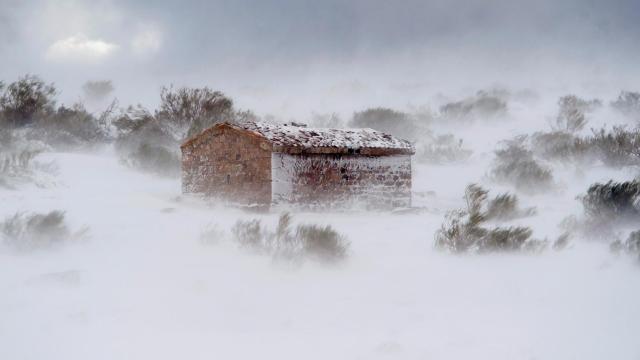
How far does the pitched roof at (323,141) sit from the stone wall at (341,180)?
172 mm

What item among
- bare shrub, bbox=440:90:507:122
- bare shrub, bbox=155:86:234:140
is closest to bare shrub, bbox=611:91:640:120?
bare shrub, bbox=440:90:507:122

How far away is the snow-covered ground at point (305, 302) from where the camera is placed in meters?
5.90

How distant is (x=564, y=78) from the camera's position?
202 ft

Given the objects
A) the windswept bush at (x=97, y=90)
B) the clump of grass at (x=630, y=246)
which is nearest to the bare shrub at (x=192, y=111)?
the clump of grass at (x=630, y=246)

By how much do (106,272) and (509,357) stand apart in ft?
15.8

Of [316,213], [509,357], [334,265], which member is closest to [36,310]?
[334,265]

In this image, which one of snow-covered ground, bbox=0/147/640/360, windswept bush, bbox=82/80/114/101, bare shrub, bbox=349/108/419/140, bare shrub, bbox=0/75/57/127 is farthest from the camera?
windswept bush, bbox=82/80/114/101

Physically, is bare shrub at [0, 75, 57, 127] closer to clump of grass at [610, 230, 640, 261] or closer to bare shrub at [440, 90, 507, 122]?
clump of grass at [610, 230, 640, 261]

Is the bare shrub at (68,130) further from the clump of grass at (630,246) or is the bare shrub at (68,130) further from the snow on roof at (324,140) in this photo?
the clump of grass at (630,246)

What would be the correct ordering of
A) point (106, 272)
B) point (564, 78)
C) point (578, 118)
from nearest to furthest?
point (106, 272) < point (578, 118) < point (564, 78)

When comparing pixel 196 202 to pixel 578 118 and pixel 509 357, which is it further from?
pixel 578 118

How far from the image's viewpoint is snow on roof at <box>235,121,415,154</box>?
49.9 feet

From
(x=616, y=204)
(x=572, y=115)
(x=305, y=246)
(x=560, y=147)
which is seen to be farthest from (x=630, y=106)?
(x=305, y=246)

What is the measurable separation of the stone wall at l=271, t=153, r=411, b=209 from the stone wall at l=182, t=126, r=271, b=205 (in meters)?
0.37
